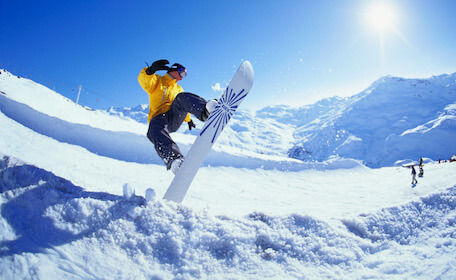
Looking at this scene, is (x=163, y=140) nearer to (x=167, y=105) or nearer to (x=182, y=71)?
(x=167, y=105)

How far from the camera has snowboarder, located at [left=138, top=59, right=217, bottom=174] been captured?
3.32 metres

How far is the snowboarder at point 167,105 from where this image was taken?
3320 millimetres

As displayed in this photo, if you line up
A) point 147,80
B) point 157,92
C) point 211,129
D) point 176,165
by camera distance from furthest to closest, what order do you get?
point 157,92
point 147,80
point 211,129
point 176,165

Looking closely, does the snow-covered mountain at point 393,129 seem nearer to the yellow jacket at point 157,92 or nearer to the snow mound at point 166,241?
the yellow jacket at point 157,92

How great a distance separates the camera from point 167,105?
12.6ft

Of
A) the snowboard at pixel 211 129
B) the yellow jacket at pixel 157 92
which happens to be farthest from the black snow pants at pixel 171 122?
the snowboard at pixel 211 129

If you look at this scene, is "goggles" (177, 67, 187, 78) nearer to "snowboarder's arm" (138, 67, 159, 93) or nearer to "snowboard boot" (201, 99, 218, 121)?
"snowboarder's arm" (138, 67, 159, 93)

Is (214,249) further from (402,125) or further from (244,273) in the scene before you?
(402,125)

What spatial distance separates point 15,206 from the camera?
1768 mm

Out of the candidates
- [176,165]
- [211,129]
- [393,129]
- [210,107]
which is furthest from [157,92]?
[393,129]

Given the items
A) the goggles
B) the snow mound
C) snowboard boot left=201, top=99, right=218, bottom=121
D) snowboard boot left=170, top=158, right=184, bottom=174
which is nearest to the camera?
the snow mound

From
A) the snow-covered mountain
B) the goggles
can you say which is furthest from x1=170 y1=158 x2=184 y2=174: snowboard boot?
the snow-covered mountain

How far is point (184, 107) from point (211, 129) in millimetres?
727

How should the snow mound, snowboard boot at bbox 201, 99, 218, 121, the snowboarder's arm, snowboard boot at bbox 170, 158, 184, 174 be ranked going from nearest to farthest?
the snow mound < snowboard boot at bbox 170, 158, 184, 174 < snowboard boot at bbox 201, 99, 218, 121 < the snowboarder's arm
